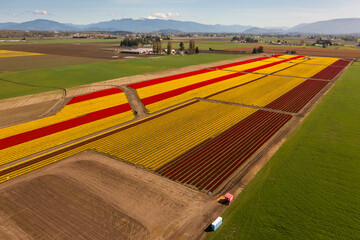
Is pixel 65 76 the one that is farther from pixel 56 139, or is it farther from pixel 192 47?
pixel 192 47

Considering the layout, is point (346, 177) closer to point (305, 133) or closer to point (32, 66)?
point (305, 133)

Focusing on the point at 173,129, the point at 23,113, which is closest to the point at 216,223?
the point at 173,129

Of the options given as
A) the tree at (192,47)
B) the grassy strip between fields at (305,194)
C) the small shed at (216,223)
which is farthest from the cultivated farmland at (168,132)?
the tree at (192,47)

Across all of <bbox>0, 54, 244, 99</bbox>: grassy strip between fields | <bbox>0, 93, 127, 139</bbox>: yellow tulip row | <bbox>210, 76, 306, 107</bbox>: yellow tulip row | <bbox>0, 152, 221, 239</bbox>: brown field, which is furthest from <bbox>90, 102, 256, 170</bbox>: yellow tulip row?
<bbox>0, 54, 244, 99</bbox>: grassy strip between fields

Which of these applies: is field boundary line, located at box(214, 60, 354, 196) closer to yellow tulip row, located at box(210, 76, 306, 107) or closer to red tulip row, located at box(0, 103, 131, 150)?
yellow tulip row, located at box(210, 76, 306, 107)

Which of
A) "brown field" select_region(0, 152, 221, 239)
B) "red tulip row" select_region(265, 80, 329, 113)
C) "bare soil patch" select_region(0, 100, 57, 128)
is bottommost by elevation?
"brown field" select_region(0, 152, 221, 239)

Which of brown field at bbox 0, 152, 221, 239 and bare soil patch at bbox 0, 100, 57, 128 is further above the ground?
bare soil patch at bbox 0, 100, 57, 128
